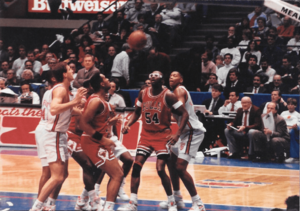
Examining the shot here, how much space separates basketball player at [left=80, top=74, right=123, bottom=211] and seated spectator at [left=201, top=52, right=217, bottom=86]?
27.9ft

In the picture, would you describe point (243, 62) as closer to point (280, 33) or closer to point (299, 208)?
point (280, 33)

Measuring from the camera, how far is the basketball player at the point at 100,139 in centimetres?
640

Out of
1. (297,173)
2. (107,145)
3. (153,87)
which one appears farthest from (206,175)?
(107,145)

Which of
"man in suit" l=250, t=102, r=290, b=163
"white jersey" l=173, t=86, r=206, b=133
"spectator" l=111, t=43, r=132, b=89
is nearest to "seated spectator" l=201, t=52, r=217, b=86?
"spectator" l=111, t=43, r=132, b=89

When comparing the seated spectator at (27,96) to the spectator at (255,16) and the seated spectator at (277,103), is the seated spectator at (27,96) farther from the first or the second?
the spectator at (255,16)

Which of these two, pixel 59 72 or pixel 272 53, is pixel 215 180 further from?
pixel 272 53

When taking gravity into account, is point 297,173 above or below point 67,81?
below

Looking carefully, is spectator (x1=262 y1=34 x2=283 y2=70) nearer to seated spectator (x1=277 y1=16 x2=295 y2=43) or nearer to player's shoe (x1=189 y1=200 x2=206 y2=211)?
seated spectator (x1=277 y1=16 x2=295 y2=43)

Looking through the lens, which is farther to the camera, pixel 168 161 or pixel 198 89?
pixel 198 89

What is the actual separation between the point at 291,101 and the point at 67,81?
7.20 metres

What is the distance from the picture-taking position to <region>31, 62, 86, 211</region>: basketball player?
6242 mm

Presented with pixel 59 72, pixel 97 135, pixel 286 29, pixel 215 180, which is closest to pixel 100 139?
pixel 97 135

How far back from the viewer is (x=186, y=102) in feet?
24.8

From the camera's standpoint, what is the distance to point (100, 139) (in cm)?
649
